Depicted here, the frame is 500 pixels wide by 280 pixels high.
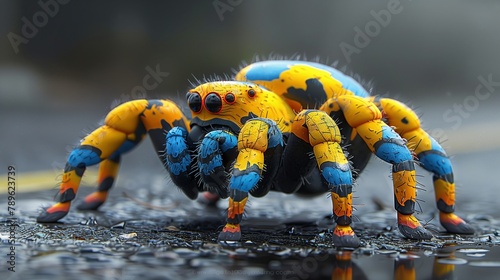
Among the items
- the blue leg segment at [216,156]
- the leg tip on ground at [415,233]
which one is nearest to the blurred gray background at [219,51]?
the blue leg segment at [216,156]

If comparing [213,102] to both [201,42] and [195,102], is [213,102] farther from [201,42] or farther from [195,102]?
[201,42]

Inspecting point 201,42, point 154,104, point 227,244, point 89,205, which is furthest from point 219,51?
point 227,244

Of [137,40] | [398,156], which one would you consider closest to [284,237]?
[398,156]

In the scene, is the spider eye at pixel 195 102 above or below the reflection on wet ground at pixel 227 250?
above

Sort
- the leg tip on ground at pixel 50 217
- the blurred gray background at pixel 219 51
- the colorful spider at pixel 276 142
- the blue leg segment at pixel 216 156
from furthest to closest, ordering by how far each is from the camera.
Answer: the blurred gray background at pixel 219 51 < the leg tip on ground at pixel 50 217 < the blue leg segment at pixel 216 156 < the colorful spider at pixel 276 142

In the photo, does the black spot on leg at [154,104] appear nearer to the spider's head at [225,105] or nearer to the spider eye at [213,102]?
the spider's head at [225,105]

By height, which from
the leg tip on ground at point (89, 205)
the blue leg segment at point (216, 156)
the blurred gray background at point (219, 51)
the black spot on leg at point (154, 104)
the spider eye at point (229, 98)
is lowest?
the leg tip on ground at point (89, 205)

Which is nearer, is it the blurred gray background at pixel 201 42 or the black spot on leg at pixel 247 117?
the black spot on leg at pixel 247 117

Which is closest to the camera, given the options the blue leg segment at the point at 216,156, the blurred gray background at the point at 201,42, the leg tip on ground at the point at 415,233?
the blue leg segment at the point at 216,156
